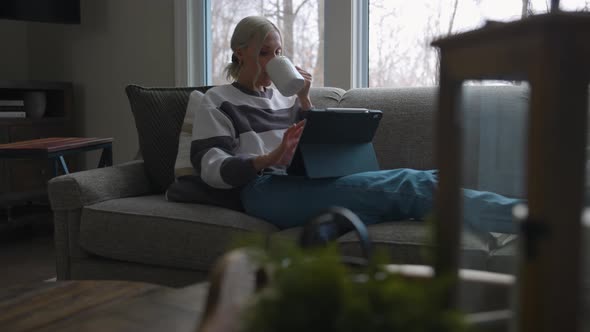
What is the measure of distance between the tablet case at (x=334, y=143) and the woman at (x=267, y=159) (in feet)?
0.09

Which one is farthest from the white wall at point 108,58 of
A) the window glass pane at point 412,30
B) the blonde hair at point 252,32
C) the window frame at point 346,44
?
the blonde hair at point 252,32

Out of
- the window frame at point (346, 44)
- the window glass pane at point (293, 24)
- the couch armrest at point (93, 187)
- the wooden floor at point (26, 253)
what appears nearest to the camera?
the couch armrest at point (93, 187)

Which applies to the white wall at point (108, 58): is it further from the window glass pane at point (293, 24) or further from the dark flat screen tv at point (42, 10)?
the window glass pane at point (293, 24)

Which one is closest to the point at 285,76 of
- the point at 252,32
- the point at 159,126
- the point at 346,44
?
the point at 252,32

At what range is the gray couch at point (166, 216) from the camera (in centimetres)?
170

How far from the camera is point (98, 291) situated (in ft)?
3.43

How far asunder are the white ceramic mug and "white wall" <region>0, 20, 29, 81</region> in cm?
264

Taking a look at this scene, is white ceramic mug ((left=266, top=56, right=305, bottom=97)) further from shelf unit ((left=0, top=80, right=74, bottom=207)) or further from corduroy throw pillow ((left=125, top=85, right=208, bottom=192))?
shelf unit ((left=0, top=80, right=74, bottom=207))

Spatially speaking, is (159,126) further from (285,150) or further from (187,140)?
(285,150)

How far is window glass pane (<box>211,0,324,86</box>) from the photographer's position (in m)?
3.01

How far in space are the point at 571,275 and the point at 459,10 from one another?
7.39 ft

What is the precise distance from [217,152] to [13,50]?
2597 millimetres

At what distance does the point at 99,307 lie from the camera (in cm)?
96

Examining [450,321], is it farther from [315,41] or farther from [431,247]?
[315,41]
